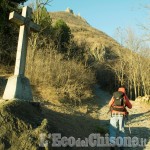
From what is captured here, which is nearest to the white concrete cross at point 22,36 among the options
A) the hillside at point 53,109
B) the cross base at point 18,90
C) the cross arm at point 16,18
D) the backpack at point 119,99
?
the cross arm at point 16,18

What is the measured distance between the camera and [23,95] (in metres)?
9.98

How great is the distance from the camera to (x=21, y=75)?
10.2 meters

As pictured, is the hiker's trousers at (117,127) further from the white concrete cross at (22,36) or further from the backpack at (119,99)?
the white concrete cross at (22,36)

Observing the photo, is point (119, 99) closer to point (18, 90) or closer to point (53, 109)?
point (18, 90)

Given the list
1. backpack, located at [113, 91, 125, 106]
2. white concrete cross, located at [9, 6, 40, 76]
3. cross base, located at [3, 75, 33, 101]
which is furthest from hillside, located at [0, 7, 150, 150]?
backpack, located at [113, 91, 125, 106]

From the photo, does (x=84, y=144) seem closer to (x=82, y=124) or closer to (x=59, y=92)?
(x=82, y=124)

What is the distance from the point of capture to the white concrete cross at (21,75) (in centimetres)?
988

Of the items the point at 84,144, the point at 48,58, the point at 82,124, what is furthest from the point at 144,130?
the point at 48,58

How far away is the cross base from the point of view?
9805mm

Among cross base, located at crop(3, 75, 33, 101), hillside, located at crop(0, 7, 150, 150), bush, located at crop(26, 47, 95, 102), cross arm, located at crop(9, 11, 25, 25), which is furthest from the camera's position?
bush, located at crop(26, 47, 95, 102)

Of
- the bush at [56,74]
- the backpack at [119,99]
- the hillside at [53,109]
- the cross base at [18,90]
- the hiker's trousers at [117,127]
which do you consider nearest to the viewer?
the hillside at [53,109]

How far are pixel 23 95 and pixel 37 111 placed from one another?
2.24 feet

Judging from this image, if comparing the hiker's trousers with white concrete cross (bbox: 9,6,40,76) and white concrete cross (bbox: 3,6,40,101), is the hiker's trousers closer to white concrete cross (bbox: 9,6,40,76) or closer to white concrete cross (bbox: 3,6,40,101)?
white concrete cross (bbox: 3,6,40,101)

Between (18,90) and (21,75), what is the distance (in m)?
0.59
